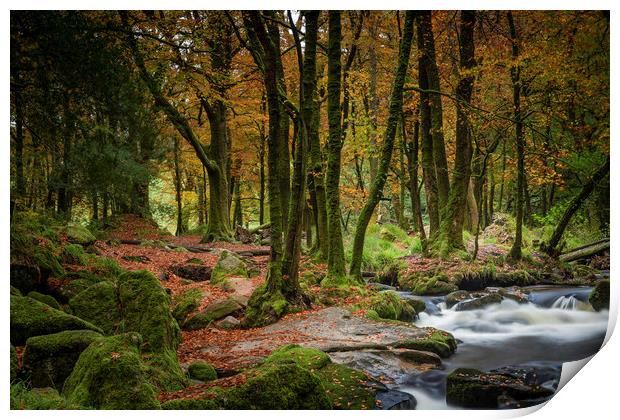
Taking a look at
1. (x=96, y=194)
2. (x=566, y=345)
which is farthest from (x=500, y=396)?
(x=96, y=194)

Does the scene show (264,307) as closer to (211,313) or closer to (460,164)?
(211,313)

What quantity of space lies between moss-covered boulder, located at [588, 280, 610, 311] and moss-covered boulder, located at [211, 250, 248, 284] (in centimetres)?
433

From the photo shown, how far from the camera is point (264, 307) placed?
5840 millimetres

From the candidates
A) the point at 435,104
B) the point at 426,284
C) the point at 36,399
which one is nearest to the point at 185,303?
the point at 36,399

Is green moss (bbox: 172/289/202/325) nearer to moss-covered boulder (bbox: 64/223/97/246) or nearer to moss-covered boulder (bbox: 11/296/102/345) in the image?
moss-covered boulder (bbox: 64/223/97/246)

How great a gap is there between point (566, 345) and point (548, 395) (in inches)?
22.7

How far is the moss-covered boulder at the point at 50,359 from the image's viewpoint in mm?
3689

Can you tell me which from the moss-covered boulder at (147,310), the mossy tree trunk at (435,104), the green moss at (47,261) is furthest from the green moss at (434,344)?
the mossy tree trunk at (435,104)

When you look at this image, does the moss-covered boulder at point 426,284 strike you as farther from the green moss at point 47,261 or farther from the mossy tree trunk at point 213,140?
the green moss at point 47,261

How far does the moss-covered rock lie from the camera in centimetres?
484

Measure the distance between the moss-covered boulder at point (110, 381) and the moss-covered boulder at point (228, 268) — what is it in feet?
9.86

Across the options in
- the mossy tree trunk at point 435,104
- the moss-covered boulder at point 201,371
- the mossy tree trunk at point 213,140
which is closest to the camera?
the moss-covered boulder at point 201,371

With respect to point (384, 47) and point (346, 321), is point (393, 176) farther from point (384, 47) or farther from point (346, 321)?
point (346, 321)

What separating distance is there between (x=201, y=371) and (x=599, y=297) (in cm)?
409
